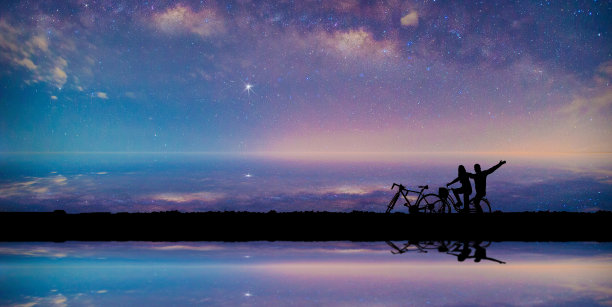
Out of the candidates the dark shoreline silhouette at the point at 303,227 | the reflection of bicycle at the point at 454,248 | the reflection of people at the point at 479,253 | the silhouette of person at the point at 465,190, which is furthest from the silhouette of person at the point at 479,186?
the reflection of people at the point at 479,253

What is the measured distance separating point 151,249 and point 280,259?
12.8 ft

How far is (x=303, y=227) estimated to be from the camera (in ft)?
44.4

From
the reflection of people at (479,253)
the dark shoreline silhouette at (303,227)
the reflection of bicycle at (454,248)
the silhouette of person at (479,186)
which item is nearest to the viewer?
the reflection of people at (479,253)

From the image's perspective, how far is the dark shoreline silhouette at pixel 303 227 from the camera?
Result: 12512 millimetres

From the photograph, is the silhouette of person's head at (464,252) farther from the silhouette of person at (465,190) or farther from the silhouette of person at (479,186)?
the silhouette of person at (479,186)

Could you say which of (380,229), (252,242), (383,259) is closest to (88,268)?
(252,242)

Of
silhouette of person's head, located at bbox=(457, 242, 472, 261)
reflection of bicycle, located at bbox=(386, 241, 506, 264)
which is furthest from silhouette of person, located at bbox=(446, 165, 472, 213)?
silhouette of person's head, located at bbox=(457, 242, 472, 261)

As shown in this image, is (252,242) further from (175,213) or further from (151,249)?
(175,213)

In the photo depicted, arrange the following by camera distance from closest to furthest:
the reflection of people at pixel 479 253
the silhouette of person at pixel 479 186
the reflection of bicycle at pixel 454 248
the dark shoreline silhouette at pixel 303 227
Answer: the reflection of people at pixel 479 253, the reflection of bicycle at pixel 454 248, the dark shoreline silhouette at pixel 303 227, the silhouette of person at pixel 479 186

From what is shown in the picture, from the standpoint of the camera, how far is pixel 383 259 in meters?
10.2

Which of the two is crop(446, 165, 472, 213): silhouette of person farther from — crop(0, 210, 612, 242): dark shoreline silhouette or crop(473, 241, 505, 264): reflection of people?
crop(473, 241, 505, 264): reflection of people

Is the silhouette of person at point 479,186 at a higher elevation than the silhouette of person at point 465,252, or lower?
higher

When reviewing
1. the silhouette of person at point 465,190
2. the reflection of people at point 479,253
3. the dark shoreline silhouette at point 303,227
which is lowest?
the reflection of people at point 479,253

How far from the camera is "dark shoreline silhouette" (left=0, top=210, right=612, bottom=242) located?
12.5 m
